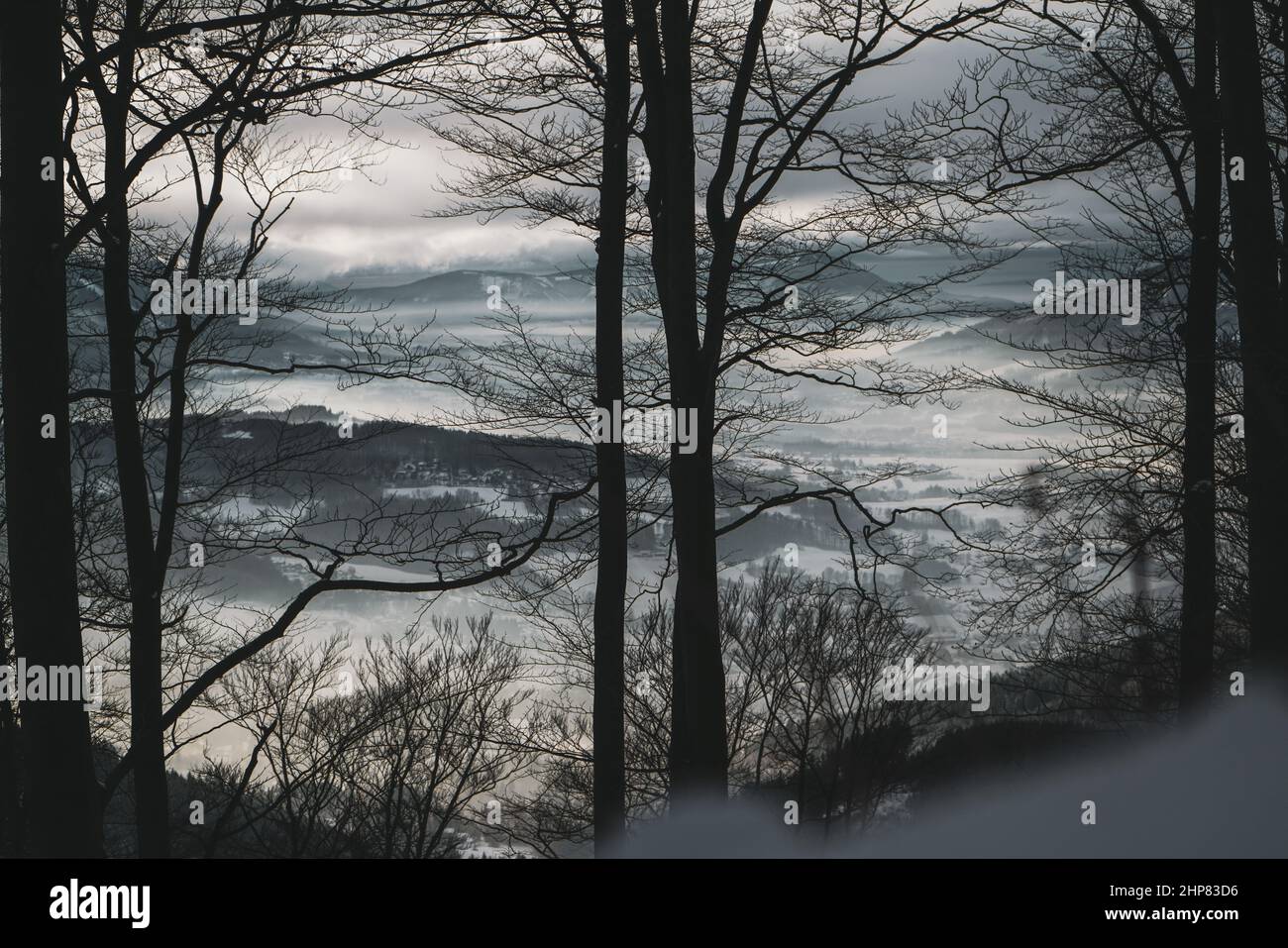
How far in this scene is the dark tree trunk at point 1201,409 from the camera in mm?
7773

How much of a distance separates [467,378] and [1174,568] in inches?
377

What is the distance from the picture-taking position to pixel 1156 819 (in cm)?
727

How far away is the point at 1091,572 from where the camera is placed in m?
9.66

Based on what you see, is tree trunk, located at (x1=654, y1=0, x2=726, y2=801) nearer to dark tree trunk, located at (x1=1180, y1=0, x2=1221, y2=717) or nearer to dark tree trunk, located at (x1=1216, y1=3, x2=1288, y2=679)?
dark tree trunk, located at (x1=1216, y1=3, x2=1288, y2=679)

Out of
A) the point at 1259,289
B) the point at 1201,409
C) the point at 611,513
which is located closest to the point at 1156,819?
the point at 1201,409

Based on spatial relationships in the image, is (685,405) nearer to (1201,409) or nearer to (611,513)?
(611,513)

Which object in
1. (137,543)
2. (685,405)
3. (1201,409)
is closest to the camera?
(685,405)

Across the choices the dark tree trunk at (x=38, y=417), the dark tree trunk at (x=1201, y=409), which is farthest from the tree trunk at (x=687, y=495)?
the dark tree trunk at (x=1201, y=409)

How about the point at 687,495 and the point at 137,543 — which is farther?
the point at 137,543

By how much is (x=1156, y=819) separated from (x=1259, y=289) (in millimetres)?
4003
